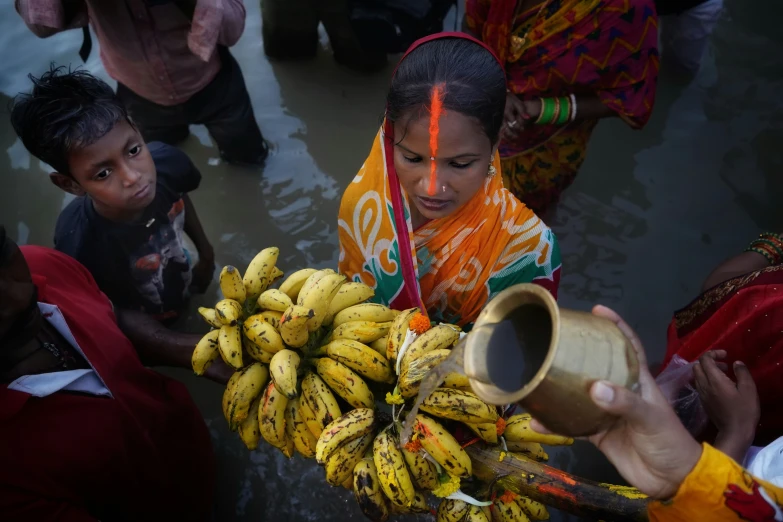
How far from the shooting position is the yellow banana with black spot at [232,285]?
1.66m

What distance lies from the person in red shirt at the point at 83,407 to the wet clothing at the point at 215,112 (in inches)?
68.8

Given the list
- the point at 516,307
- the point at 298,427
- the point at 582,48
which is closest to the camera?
the point at 516,307

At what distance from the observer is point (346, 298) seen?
1.81 metres

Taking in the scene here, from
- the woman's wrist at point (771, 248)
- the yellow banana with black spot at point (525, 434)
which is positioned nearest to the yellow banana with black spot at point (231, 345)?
the yellow banana with black spot at point (525, 434)

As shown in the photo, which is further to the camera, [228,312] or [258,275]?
[258,275]

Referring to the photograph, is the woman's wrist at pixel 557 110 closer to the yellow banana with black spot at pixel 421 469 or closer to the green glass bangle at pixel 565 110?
the green glass bangle at pixel 565 110

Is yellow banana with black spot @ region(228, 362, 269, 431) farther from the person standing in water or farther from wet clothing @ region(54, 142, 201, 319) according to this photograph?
the person standing in water

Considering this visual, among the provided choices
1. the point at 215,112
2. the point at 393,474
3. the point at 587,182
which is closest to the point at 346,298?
the point at 393,474

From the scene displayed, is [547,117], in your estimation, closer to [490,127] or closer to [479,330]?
[490,127]

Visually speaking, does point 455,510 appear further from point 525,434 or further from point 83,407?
point 83,407

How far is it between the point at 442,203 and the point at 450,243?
23cm

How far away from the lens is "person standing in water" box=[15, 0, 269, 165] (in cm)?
293

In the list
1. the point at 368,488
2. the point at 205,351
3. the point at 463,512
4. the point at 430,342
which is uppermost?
the point at 430,342

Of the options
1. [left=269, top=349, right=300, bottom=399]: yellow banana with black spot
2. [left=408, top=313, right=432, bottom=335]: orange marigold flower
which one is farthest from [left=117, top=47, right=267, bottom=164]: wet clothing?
[left=408, top=313, right=432, bottom=335]: orange marigold flower
